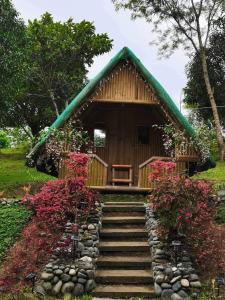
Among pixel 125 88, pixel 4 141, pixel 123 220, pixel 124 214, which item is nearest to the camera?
pixel 123 220

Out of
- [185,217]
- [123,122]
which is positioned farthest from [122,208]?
[123,122]

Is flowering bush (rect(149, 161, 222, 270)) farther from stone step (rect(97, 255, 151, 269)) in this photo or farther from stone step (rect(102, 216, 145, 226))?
stone step (rect(102, 216, 145, 226))

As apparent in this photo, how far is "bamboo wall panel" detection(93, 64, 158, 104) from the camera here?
55.4ft

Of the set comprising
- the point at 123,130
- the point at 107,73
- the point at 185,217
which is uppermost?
the point at 107,73

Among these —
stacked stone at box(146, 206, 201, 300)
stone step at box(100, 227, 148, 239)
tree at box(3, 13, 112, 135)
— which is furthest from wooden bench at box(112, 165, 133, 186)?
tree at box(3, 13, 112, 135)

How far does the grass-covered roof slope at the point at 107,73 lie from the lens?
53.5 ft

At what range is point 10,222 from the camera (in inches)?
583

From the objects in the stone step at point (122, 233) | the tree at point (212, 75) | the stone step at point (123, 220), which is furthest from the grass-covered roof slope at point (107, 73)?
the tree at point (212, 75)

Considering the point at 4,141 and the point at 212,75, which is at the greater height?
the point at 212,75

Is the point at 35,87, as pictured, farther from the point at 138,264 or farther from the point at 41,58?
the point at 138,264

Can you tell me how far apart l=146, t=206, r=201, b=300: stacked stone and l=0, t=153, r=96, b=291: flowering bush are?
7.81 ft

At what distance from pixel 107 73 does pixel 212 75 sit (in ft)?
67.6

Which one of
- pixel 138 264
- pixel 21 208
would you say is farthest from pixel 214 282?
pixel 21 208

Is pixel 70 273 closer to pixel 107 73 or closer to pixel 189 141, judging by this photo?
pixel 189 141
